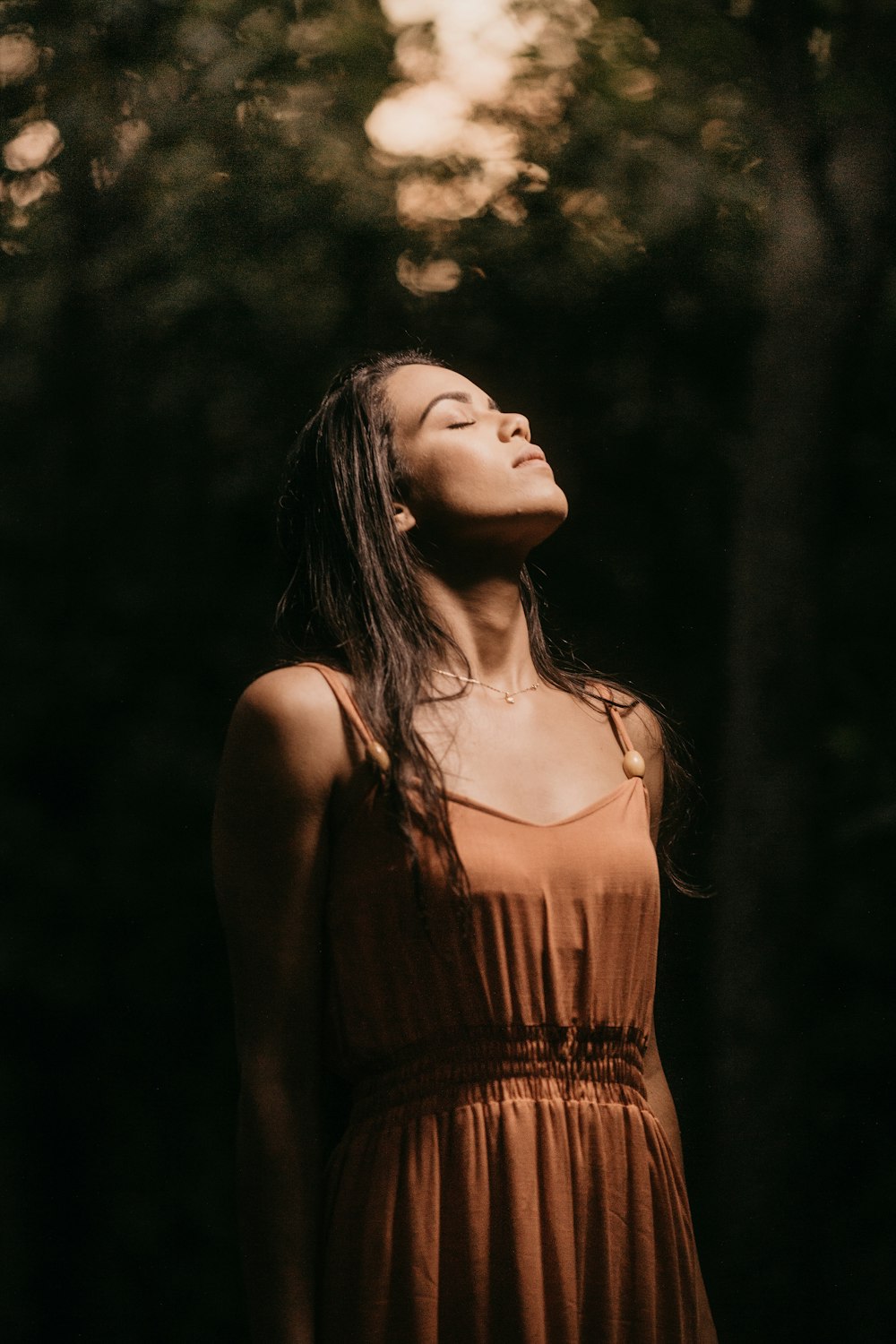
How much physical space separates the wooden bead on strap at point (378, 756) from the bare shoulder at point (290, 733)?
23mm

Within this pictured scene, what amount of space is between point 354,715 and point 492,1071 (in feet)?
0.93

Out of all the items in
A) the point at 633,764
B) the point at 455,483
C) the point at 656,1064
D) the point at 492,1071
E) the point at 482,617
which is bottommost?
the point at 656,1064

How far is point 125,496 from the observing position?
1.46 m

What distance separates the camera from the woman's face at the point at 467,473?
3.66ft

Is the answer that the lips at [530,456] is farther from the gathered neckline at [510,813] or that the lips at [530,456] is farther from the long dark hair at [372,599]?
the gathered neckline at [510,813]

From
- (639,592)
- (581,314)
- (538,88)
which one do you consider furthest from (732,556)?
(538,88)

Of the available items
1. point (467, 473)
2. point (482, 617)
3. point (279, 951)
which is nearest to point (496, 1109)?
point (279, 951)

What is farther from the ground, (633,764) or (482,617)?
(482,617)

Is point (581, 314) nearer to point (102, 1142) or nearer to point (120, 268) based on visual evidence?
point (120, 268)

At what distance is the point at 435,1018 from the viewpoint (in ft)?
3.18

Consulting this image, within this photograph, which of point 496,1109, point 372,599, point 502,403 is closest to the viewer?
point 496,1109

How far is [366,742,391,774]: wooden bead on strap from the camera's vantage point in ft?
3.26

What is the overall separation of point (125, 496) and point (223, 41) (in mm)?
521

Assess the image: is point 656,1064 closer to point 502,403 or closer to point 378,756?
point 378,756
